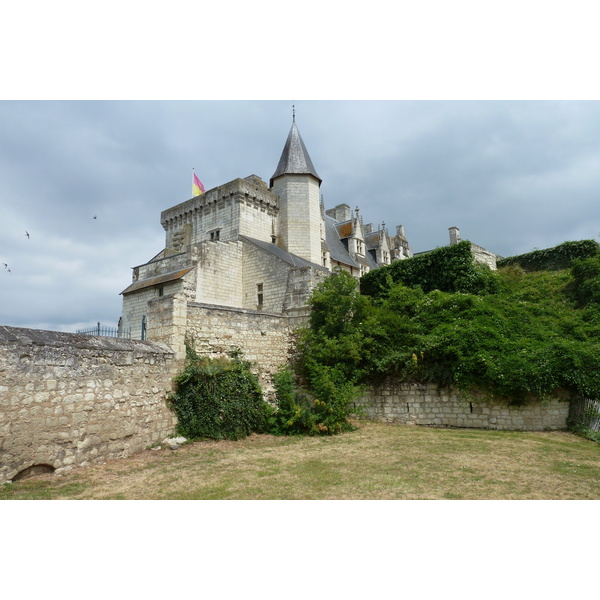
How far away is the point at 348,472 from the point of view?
21.2 ft

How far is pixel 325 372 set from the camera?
Result: 33.6 feet

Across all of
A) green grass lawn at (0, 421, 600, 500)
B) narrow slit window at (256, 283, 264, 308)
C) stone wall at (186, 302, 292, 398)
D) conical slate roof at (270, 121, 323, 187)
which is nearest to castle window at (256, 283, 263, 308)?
narrow slit window at (256, 283, 264, 308)

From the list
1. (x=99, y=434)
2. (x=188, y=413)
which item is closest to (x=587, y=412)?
(x=188, y=413)

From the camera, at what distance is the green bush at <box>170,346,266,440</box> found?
8617 mm

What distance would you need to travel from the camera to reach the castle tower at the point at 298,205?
26172 millimetres

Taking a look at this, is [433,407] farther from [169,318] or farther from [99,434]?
[99,434]

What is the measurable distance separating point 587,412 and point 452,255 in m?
8.84

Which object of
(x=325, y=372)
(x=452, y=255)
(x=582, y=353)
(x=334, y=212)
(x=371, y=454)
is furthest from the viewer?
(x=334, y=212)

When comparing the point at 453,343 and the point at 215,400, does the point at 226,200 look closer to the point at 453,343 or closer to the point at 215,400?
the point at 453,343

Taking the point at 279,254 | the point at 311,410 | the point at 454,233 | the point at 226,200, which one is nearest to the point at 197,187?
the point at 226,200

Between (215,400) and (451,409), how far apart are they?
5705 millimetres

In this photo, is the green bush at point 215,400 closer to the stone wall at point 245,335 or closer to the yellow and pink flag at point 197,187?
the stone wall at point 245,335

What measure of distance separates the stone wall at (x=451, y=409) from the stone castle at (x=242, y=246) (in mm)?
6927

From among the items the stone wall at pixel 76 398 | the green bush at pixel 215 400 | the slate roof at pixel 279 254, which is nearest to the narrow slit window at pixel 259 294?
the slate roof at pixel 279 254
